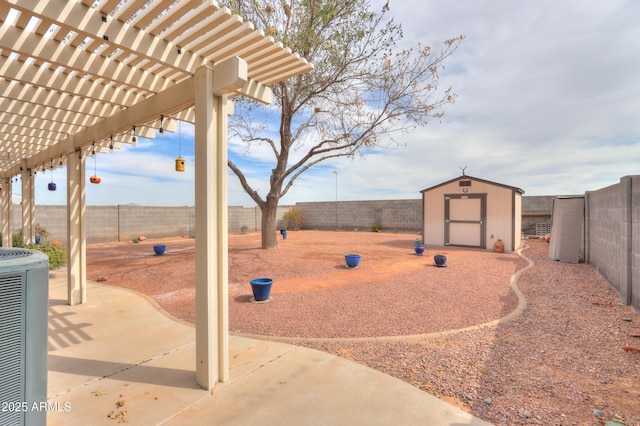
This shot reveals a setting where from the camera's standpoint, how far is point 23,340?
147cm

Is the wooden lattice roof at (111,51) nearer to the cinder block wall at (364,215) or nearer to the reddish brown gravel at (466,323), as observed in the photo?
the reddish brown gravel at (466,323)

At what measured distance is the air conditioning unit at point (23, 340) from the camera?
1.40 m

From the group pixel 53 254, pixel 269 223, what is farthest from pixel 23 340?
pixel 269 223

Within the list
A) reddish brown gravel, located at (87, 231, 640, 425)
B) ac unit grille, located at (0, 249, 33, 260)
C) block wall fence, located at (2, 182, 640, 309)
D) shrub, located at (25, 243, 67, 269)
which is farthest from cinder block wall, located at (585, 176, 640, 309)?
shrub, located at (25, 243, 67, 269)

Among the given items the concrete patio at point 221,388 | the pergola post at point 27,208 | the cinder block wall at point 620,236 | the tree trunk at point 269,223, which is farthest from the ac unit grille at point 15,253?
the tree trunk at point 269,223

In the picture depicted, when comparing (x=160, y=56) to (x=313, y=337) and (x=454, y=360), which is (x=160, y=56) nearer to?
(x=313, y=337)

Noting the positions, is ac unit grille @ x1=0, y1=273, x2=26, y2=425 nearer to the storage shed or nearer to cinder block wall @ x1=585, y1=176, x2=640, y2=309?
cinder block wall @ x1=585, y1=176, x2=640, y2=309

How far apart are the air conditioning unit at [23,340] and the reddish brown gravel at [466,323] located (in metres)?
2.23

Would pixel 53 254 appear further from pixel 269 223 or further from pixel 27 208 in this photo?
pixel 269 223

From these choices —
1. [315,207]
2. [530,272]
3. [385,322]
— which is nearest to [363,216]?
[315,207]

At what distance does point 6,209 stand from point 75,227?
7358 mm

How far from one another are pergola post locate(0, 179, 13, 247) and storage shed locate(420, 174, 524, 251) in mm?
14090

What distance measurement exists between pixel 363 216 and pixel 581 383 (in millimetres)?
17142

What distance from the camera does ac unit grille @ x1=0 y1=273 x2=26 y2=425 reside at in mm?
1389
